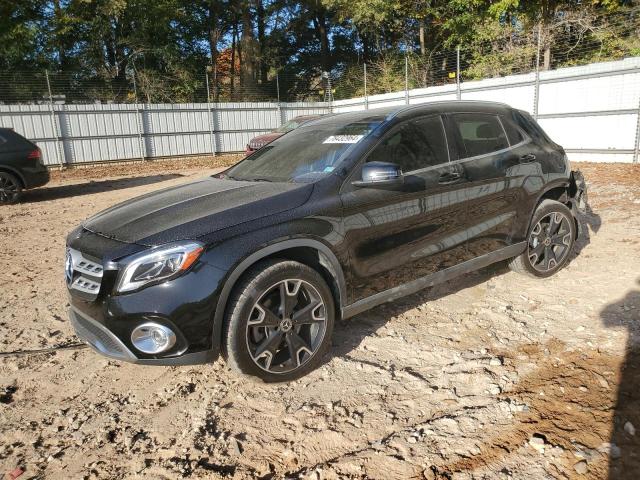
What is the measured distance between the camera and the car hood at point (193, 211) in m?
2.65

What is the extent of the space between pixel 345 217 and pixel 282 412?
1223mm

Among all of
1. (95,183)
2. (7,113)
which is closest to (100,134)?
(7,113)

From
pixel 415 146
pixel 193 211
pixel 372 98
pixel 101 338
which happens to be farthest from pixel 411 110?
pixel 372 98

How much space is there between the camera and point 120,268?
8.34 feet

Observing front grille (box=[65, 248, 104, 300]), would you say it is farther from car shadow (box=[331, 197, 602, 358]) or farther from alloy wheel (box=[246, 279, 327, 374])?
car shadow (box=[331, 197, 602, 358])

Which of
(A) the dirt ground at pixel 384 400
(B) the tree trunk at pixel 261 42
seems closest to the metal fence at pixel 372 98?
(B) the tree trunk at pixel 261 42

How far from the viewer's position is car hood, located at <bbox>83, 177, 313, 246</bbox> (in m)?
2.65

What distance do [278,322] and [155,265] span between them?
774 mm

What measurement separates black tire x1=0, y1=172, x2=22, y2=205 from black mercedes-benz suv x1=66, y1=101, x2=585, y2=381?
7.62m

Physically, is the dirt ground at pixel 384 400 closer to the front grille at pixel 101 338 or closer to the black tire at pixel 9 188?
the front grille at pixel 101 338

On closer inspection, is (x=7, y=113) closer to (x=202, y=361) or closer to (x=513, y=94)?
(x=513, y=94)

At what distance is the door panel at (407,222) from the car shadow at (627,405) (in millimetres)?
1218

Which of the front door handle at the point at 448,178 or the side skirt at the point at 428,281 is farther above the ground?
the front door handle at the point at 448,178

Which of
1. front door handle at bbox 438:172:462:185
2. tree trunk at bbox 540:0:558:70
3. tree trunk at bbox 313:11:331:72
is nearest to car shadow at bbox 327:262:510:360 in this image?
front door handle at bbox 438:172:462:185
